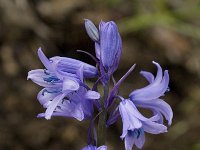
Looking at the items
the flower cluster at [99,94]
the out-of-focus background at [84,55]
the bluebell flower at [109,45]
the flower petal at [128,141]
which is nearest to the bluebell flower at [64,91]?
the flower cluster at [99,94]

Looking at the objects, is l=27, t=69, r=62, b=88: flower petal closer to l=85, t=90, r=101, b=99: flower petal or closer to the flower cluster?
the flower cluster

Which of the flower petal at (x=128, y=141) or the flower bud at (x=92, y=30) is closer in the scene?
the flower petal at (x=128, y=141)

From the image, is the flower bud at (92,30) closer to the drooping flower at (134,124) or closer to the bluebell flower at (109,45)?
the bluebell flower at (109,45)

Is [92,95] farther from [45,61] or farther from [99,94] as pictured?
[45,61]

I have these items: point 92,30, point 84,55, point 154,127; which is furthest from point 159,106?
point 84,55

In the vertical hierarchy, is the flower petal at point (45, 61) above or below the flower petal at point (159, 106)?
above

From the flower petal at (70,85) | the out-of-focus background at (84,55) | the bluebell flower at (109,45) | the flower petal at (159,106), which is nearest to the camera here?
the flower petal at (70,85)

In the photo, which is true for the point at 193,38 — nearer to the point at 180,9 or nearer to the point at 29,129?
the point at 180,9
